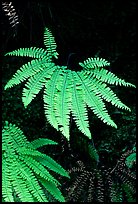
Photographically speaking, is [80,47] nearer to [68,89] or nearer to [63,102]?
[68,89]

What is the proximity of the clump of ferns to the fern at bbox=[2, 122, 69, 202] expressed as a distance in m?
0.60

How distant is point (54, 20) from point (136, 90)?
1.31 meters

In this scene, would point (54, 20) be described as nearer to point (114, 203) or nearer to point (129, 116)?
point (129, 116)

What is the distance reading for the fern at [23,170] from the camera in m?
2.47

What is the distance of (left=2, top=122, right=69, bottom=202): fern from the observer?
8.12 ft

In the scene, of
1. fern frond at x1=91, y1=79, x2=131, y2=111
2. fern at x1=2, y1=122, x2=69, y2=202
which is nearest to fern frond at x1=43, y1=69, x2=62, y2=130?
fern frond at x1=91, y1=79, x2=131, y2=111

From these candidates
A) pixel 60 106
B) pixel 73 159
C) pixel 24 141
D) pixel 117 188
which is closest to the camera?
pixel 60 106

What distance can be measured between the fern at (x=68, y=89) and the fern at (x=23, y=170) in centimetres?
50

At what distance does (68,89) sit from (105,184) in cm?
140

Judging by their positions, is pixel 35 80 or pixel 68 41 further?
pixel 68 41

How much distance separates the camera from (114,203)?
10.6 ft

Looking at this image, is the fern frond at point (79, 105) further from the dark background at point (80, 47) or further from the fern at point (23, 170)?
the dark background at point (80, 47)

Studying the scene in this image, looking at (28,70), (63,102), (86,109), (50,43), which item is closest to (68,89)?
(63,102)

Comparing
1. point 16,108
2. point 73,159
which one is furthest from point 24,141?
point 73,159
